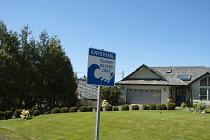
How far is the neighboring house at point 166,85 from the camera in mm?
33906

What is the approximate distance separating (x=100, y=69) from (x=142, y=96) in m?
32.1

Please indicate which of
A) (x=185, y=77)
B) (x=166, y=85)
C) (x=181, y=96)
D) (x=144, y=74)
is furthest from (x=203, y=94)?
(x=144, y=74)

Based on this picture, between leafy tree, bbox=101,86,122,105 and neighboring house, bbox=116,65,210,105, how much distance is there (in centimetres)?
84

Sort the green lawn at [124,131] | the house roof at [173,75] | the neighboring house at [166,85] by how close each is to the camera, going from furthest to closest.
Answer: the house roof at [173,75] < the neighboring house at [166,85] < the green lawn at [124,131]

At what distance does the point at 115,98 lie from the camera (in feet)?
123

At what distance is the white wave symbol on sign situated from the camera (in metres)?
5.13

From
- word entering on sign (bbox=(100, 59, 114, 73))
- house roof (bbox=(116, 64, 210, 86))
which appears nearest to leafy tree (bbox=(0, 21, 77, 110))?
house roof (bbox=(116, 64, 210, 86))

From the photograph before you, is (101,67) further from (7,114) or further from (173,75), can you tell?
(173,75)

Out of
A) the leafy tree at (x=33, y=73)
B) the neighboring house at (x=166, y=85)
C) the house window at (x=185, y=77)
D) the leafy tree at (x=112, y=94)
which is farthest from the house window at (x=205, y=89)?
the leafy tree at (x=33, y=73)

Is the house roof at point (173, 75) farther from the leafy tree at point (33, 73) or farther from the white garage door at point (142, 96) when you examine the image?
the leafy tree at point (33, 73)

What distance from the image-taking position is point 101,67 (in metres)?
5.18

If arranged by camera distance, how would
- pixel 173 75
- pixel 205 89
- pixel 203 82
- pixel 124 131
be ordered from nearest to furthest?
pixel 124 131, pixel 205 89, pixel 203 82, pixel 173 75

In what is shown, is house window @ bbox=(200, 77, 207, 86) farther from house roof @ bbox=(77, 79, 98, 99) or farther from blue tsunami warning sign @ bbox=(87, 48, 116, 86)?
blue tsunami warning sign @ bbox=(87, 48, 116, 86)

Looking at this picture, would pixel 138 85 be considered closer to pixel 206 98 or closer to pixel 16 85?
pixel 206 98
